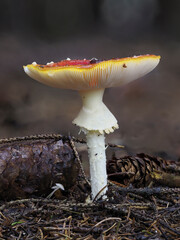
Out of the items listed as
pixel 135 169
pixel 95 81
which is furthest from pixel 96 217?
pixel 95 81

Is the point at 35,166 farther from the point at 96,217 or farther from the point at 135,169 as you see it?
the point at 135,169

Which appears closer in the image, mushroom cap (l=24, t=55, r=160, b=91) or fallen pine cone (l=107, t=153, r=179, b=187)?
mushroom cap (l=24, t=55, r=160, b=91)

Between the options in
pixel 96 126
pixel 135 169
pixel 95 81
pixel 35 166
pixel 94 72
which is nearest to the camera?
pixel 94 72

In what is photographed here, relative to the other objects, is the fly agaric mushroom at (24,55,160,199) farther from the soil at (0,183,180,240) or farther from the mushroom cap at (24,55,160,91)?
the soil at (0,183,180,240)

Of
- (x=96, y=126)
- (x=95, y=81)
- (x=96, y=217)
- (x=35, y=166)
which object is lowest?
(x=96, y=217)

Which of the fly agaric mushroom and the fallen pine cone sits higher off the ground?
the fly agaric mushroom

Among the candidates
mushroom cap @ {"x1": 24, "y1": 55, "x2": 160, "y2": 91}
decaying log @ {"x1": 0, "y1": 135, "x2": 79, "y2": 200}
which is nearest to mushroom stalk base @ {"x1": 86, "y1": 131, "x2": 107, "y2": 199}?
decaying log @ {"x1": 0, "y1": 135, "x2": 79, "y2": 200}

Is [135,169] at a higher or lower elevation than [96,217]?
higher

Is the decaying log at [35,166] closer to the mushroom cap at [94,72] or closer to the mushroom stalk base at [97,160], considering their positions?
the mushroom stalk base at [97,160]

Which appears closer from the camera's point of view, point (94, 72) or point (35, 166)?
point (94, 72)
